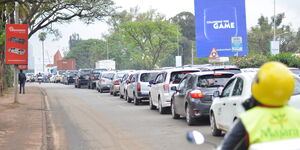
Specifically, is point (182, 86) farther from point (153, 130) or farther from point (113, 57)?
point (113, 57)

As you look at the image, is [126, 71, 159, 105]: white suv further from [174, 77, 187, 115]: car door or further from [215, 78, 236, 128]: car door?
[215, 78, 236, 128]: car door

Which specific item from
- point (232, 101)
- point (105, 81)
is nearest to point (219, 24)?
point (105, 81)

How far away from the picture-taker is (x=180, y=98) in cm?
1739

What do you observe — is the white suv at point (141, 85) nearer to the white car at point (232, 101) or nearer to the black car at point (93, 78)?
the white car at point (232, 101)

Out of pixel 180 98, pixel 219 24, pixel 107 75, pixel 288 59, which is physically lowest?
pixel 180 98

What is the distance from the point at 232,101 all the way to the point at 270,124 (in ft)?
25.3

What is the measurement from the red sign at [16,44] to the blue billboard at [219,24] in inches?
652

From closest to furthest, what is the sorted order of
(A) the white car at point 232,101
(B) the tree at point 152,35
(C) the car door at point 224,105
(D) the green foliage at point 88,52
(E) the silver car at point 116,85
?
1. (A) the white car at point 232,101
2. (C) the car door at point 224,105
3. (E) the silver car at point 116,85
4. (B) the tree at point 152,35
5. (D) the green foliage at point 88,52

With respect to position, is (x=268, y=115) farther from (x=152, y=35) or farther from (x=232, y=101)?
(x=152, y=35)

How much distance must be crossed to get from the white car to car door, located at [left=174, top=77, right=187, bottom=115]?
3.91 metres

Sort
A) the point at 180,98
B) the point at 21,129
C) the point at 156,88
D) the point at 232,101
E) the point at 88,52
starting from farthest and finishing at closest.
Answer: the point at 88,52 → the point at 156,88 → the point at 180,98 → the point at 21,129 → the point at 232,101

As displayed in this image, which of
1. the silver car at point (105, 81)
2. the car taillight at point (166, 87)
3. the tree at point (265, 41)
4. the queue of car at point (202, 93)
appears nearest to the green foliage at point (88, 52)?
the tree at point (265, 41)

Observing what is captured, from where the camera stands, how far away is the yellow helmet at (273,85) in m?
3.68

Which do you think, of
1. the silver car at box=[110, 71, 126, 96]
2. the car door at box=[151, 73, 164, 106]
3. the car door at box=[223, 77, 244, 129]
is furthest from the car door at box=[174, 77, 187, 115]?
the silver car at box=[110, 71, 126, 96]
